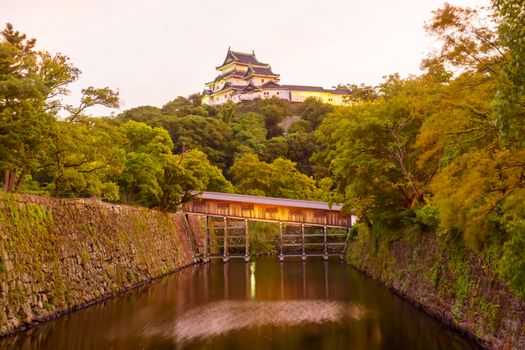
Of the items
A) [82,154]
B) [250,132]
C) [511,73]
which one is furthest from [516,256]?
[250,132]

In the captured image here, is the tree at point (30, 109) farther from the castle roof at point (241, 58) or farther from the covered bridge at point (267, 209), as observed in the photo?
the castle roof at point (241, 58)

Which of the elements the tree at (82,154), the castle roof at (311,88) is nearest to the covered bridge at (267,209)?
the tree at (82,154)

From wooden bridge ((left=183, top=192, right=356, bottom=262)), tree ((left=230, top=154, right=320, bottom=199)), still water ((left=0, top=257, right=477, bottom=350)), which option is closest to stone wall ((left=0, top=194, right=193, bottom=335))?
still water ((left=0, top=257, right=477, bottom=350))

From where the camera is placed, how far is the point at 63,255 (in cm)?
1750

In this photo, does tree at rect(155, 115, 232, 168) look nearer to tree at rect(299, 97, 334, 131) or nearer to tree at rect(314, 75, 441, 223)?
tree at rect(299, 97, 334, 131)

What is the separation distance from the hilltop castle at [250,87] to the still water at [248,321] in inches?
2932

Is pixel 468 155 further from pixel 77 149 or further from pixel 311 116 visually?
pixel 311 116

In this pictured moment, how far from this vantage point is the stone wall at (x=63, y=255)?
14.1m

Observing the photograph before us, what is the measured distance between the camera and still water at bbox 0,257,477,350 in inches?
529

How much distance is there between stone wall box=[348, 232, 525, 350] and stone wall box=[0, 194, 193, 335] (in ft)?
43.6

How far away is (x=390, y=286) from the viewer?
23.7m

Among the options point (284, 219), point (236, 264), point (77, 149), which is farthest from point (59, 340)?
point (284, 219)

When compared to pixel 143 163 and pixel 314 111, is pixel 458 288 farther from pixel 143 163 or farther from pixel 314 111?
pixel 314 111

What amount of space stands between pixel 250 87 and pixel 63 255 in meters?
81.8
